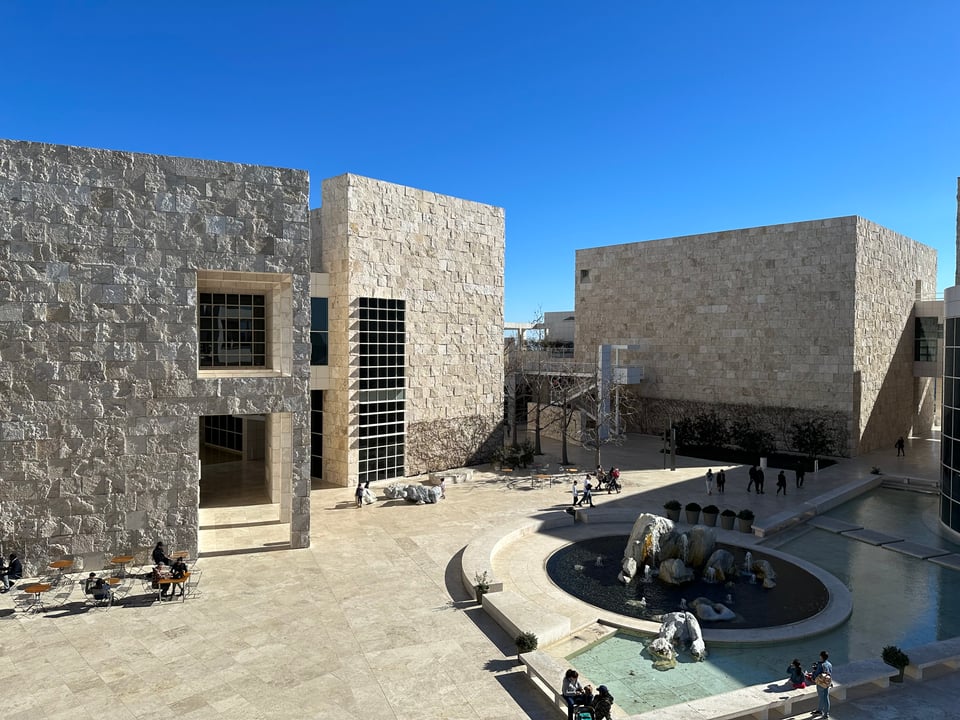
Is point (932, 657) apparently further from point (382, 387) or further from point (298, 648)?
point (382, 387)

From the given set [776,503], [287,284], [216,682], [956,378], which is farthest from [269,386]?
[956,378]

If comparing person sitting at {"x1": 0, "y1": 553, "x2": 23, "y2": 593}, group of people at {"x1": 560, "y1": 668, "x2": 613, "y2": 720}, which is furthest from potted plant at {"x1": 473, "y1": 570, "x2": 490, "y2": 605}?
person sitting at {"x1": 0, "y1": 553, "x2": 23, "y2": 593}

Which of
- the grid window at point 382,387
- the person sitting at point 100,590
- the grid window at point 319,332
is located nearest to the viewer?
the person sitting at point 100,590

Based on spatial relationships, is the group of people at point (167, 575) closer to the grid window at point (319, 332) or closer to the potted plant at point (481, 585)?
the potted plant at point (481, 585)

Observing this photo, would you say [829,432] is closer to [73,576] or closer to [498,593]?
[498,593]

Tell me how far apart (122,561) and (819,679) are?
697 inches

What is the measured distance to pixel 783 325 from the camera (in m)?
39.2

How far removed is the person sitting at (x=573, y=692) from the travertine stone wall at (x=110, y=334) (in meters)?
12.8

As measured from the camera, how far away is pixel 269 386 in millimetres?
20094

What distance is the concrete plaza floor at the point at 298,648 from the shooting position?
39.2ft

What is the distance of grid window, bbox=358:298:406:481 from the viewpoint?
29812mm

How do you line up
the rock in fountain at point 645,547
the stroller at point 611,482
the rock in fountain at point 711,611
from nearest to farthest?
the rock in fountain at point 711,611 < the rock in fountain at point 645,547 < the stroller at point 611,482

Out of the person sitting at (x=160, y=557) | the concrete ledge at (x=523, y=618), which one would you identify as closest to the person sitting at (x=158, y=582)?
the person sitting at (x=160, y=557)

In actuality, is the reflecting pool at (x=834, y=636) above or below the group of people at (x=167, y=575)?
below
